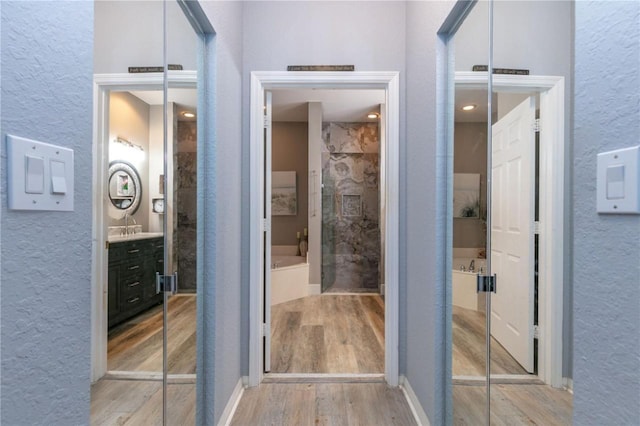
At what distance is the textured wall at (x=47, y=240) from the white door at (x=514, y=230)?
112 cm

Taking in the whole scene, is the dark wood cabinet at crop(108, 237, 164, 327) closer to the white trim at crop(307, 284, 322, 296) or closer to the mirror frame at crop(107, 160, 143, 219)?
the mirror frame at crop(107, 160, 143, 219)

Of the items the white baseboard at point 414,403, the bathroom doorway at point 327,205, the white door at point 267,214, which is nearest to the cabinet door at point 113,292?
the white door at point 267,214

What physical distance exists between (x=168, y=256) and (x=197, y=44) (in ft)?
3.58

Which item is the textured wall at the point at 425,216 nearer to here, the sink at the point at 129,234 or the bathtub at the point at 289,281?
the sink at the point at 129,234

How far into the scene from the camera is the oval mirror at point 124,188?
84cm

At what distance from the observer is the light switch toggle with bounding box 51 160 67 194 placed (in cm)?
61

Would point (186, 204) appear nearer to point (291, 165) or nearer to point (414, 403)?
point (414, 403)

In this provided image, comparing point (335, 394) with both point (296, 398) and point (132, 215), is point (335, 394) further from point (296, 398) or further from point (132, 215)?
point (132, 215)

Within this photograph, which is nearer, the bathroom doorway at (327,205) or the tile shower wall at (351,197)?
the bathroom doorway at (327,205)

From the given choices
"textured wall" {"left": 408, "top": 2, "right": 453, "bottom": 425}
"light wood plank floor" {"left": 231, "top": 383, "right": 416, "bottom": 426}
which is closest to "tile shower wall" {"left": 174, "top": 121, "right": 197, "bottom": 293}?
"light wood plank floor" {"left": 231, "top": 383, "right": 416, "bottom": 426}

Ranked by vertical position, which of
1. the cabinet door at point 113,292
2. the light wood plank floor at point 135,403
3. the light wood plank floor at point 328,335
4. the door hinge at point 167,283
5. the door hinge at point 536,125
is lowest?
the light wood plank floor at point 328,335

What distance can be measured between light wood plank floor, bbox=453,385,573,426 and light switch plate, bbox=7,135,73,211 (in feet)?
3.90

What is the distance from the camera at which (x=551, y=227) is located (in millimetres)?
807

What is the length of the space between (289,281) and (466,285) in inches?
140
